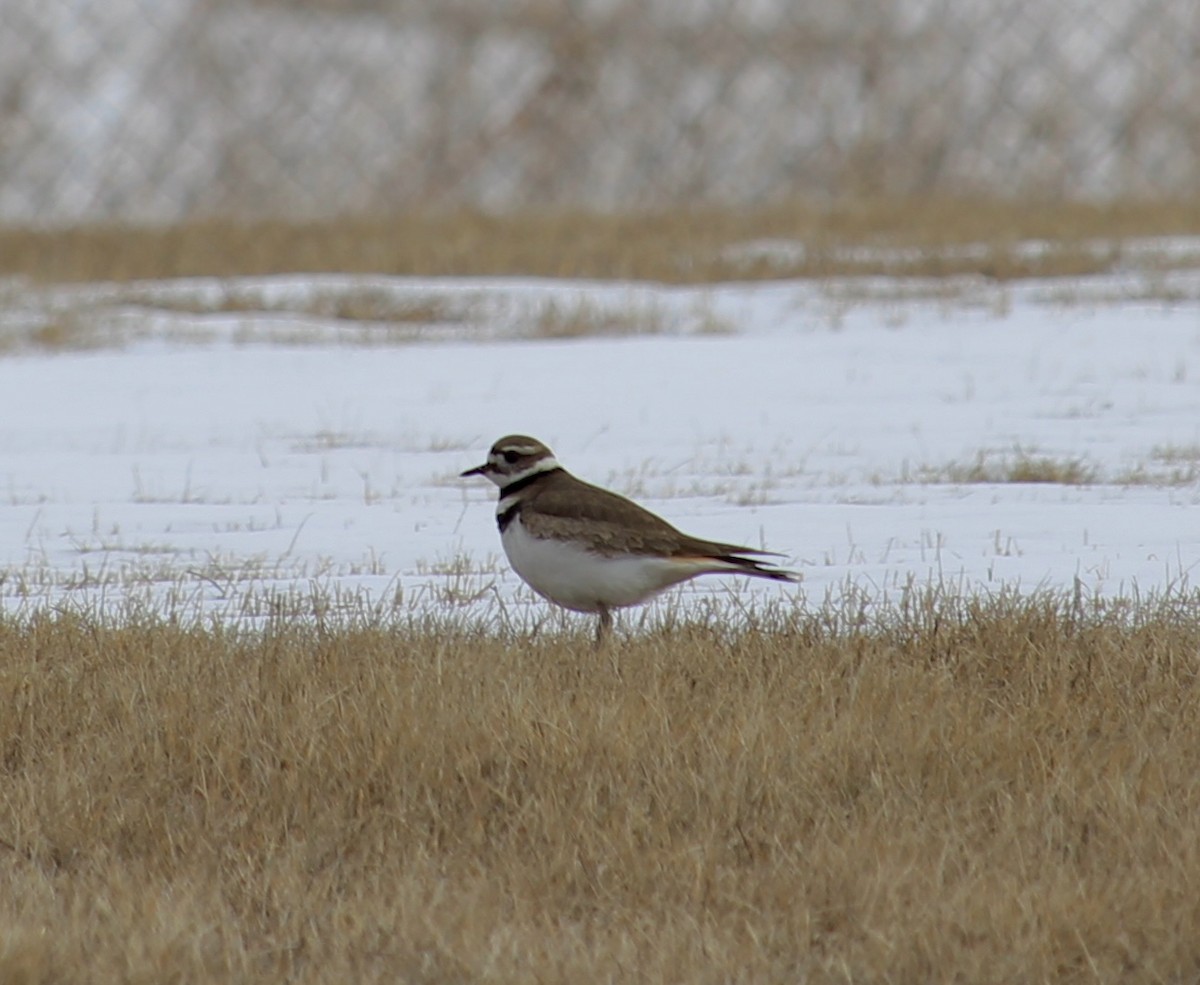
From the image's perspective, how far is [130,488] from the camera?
9.17 meters

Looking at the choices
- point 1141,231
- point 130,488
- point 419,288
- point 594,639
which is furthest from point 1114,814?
point 1141,231

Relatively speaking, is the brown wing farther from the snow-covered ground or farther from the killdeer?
the snow-covered ground

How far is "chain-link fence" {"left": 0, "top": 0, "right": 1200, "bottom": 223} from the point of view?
19.9 m

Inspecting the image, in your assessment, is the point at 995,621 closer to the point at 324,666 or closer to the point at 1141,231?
the point at 324,666

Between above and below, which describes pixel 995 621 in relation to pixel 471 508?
below

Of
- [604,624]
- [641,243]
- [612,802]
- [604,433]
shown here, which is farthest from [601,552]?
[641,243]

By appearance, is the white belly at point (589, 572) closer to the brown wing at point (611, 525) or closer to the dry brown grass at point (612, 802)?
the brown wing at point (611, 525)

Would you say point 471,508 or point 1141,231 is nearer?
point 471,508

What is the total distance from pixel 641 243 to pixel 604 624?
33.7ft

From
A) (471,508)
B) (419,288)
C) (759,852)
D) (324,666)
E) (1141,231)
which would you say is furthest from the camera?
(1141,231)

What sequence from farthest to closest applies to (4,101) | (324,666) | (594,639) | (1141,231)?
1. (4,101)
2. (1141,231)
3. (594,639)
4. (324,666)

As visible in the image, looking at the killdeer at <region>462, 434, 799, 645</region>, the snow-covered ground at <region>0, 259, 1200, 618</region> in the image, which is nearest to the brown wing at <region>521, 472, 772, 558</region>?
the killdeer at <region>462, 434, 799, 645</region>

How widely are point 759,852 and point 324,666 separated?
64.0 inches

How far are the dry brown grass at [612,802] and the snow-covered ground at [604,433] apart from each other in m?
0.86
